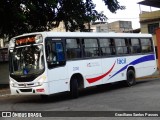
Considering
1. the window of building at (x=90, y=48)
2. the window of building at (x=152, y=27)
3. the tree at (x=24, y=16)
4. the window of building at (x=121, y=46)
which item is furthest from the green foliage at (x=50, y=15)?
the window of building at (x=152, y=27)

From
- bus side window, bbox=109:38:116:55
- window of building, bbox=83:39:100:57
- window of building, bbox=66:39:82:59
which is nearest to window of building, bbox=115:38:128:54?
bus side window, bbox=109:38:116:55

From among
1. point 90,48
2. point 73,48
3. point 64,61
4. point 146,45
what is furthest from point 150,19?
point 64,61

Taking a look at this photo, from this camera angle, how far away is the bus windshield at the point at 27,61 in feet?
48.8

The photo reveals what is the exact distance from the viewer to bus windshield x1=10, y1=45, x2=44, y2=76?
1488 centimetres

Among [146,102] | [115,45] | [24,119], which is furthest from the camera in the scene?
[115,45]

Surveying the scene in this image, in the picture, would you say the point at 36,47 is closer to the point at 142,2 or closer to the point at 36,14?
the point at 36,14

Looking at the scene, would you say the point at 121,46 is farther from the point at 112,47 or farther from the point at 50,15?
the point at 50,15

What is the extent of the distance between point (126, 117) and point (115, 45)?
933 cm

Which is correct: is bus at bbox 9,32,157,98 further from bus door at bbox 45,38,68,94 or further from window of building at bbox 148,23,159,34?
window of building at bbox 148,23,159,34

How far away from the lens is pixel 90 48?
17.3 m

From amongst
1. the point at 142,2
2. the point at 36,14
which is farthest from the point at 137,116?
the point at 142,2

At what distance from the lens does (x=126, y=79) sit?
64.7 ft

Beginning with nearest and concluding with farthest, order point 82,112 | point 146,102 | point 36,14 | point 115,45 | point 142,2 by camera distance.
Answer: point 82,112 → point 146,102 → point 115,45 → point 36,14 → point 142,2

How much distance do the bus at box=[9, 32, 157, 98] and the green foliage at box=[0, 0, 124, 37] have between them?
16.7ft
